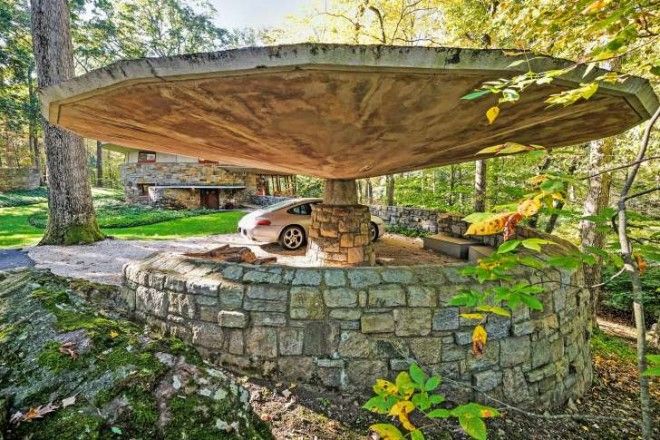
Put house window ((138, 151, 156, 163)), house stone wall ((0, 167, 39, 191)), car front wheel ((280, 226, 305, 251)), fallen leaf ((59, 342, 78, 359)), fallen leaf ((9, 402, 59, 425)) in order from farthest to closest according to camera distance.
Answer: house window ((138, 151, 156, 163)), house stone wall ((0, 167, 39, 191)), car front wheel ((280, 226, 305, 251)), fallen leaf ((59, 342, 78, 359)), fallen leaf ((9, 402, 59, 425))

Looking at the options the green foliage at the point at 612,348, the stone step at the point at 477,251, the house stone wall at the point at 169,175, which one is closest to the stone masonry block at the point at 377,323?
the stone step at the point at 477,251

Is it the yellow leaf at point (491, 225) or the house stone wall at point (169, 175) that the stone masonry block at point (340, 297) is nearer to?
the yellow leaf at point (491, 225)

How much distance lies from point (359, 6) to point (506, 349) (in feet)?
46.1

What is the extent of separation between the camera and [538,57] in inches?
68.1

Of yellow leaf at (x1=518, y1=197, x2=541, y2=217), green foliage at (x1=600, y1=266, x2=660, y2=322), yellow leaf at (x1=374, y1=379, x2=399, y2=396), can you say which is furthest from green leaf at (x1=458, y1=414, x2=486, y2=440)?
green foliage at (x1=600, y1=266, x2=660, y2=322)

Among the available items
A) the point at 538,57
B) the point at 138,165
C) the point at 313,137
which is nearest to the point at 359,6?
the point at 313,137

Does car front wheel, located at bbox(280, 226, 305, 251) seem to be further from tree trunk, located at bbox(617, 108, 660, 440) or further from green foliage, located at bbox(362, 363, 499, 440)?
tree trunk, located at bbox(617, 108, 660, 440)

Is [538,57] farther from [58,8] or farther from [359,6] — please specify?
[359,6]

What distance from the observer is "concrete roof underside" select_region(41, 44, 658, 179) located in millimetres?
1709

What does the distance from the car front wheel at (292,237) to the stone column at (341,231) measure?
3.09m

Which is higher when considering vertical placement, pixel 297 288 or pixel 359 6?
Answer: pixel 359 6

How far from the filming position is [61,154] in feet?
27.0

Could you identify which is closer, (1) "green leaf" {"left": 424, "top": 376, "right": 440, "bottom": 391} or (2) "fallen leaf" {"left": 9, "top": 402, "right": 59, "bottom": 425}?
(2) "fallen leaf" {"left": 9, "top": 402, "right": 59, "bottom": 425}

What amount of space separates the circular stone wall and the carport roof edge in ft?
7.51
